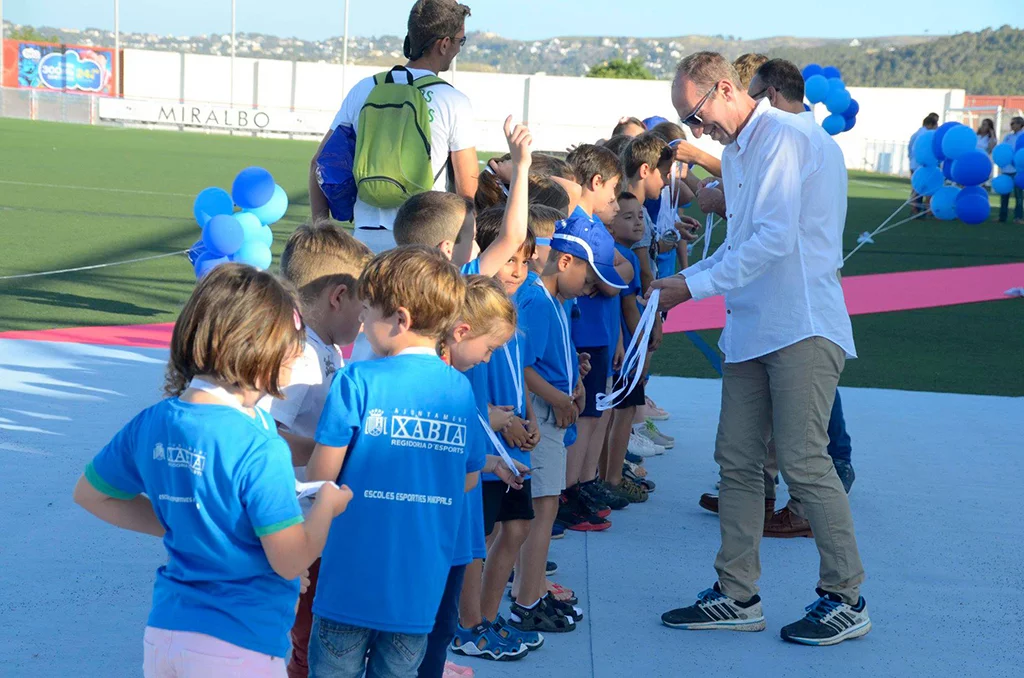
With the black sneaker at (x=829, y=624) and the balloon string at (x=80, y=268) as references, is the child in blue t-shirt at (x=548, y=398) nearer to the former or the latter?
the black sneaker at (x=829, y=624)

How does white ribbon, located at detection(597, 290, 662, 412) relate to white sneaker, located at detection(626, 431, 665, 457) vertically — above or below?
above

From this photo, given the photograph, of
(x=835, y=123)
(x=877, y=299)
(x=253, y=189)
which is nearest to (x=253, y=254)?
(x=253, y=189)

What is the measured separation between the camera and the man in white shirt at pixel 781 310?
372 cm

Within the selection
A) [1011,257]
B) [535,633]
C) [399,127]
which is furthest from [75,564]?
[1011,257]

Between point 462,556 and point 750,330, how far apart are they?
5.27 ft

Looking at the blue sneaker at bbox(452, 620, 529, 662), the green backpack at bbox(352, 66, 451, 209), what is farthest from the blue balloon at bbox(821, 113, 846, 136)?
the blue sneaker at bbox(452, 620, 529, 662)

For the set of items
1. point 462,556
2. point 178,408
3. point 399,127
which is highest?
point 399,127

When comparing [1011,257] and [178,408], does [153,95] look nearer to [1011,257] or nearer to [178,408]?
[1011,257]

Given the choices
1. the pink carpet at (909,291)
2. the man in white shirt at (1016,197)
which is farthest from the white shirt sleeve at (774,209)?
the man in white shirt at (1016,197)

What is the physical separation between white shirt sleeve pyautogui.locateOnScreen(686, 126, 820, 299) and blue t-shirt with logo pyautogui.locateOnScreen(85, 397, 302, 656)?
208 centimetres

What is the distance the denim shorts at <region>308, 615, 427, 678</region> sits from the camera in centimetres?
252

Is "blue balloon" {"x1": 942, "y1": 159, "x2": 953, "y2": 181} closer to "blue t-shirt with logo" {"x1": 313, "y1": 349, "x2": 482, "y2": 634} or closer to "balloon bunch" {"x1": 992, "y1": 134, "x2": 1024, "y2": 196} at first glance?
"balloon bunch" {"x1": 992, "y1": 134, "x2": 1024, "y2": 196}

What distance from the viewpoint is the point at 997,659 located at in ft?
12.2

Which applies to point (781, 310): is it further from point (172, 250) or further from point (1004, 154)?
point (1004, 154)
